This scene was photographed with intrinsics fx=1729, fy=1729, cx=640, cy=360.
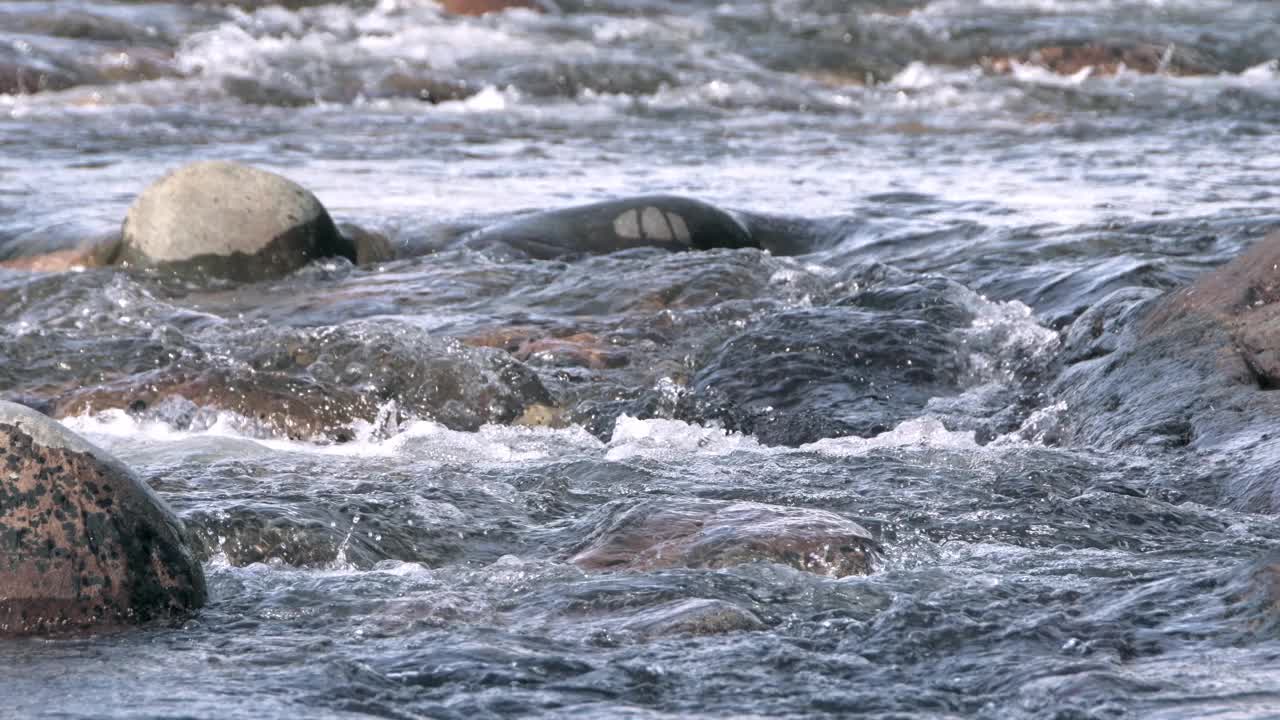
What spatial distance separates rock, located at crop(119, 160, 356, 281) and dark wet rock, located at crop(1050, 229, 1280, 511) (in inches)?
157

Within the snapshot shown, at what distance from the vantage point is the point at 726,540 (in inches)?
165

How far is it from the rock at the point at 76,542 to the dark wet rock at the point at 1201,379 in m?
2.77

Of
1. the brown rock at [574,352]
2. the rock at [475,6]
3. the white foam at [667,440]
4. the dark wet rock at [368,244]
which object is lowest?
the white foam at [667,440]

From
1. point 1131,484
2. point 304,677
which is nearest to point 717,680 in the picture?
point 304,677

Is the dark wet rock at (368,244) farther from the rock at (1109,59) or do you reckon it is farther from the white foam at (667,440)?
the rock at (1109,59)

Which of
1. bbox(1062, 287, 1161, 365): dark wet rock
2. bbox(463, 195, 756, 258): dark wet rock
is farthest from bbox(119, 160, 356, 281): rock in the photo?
bbox(1062, 287, 1161, 365): dark wet rock

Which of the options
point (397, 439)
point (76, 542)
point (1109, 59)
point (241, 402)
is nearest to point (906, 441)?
point (397, 439)

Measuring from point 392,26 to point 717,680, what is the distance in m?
15.7

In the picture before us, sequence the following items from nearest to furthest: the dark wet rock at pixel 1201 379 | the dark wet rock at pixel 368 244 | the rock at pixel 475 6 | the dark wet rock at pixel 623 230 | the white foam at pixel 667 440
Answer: the dark wet rock at pixel 1201 379, the white foam at pixel 667 440, the dark wet rock at pixel 623 230, the dark wet rock at pixel 368 244, the rock at pixel 475 6

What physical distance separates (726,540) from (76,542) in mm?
1505

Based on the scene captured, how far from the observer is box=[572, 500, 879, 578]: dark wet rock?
4.12 m

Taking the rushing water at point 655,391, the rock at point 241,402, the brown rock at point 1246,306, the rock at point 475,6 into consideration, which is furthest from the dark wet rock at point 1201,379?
the rock at point 475,6

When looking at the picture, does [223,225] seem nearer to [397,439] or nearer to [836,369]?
[397,439]

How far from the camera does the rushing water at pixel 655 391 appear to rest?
3520 mm
